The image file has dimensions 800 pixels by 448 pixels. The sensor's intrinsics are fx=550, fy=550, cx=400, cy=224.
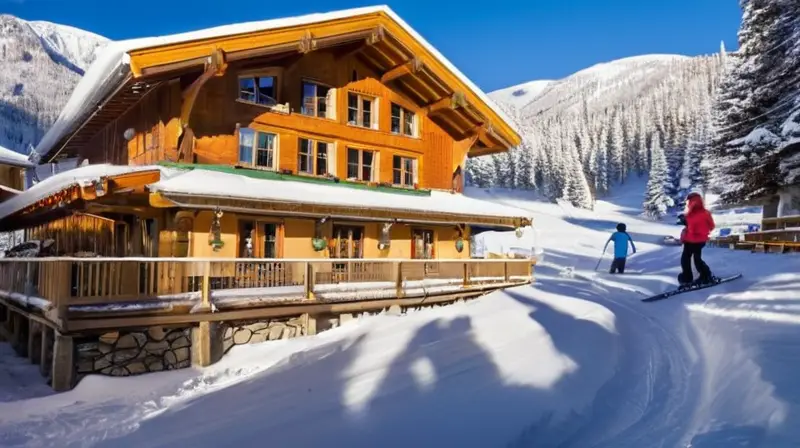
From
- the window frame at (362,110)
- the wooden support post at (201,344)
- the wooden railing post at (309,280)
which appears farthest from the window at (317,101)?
the wooden support post at (201,344)

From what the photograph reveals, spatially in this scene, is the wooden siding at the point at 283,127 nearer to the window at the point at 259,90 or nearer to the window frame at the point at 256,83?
the window frame at the point at 256,83

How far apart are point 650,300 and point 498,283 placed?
6.93 metres

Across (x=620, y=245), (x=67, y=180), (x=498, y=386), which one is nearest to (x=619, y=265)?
(x=620, y=245)

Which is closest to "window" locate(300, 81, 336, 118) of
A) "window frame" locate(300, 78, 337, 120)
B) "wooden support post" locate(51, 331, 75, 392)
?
"window frame" locate(300, 78, 337, 120)

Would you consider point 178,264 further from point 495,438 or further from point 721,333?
point 721,333

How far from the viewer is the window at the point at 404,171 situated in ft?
65.4

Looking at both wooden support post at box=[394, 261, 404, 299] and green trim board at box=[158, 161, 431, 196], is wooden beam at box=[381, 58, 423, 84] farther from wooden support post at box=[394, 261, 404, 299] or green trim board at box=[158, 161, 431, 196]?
wooden support post at box=[394, 261, 404, 299]

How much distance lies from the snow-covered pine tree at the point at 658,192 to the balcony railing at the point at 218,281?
63325 millimetres

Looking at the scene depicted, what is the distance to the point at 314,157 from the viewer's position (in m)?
17.7

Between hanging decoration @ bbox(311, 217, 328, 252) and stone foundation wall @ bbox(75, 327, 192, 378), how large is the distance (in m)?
5.22

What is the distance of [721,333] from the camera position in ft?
26.6

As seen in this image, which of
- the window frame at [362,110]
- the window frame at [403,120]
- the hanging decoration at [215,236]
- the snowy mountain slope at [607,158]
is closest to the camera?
the hanging decoration at [215,236]

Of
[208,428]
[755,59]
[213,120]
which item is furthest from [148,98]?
[755,59]

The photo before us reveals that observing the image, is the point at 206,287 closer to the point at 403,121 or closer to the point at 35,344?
the point at 35,344
